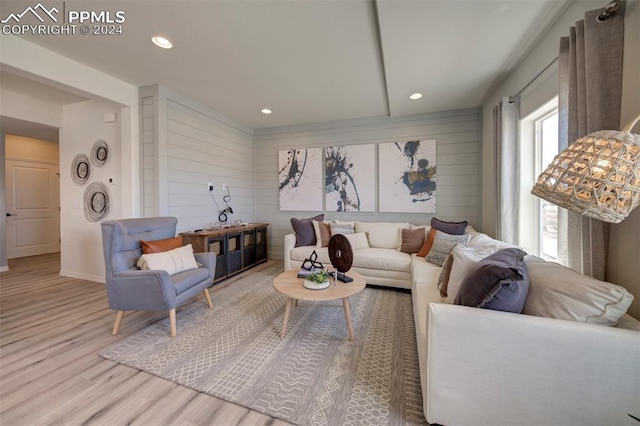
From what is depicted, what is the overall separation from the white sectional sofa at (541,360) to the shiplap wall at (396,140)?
271cm

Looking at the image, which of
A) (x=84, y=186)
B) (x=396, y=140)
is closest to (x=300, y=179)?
(x=396, y=140)

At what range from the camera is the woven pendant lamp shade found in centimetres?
90

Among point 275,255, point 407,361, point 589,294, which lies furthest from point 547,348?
point 275,255

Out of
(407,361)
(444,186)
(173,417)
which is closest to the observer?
(173,417)

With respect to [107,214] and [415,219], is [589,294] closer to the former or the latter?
[415,219]

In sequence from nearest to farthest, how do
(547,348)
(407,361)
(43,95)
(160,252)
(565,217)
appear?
1. (547,348)
2. (565,217)
3. (407,361)
4. (160,252)
5. (43,95)

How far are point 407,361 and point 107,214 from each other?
4.08 meters

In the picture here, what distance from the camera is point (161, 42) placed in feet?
7.31

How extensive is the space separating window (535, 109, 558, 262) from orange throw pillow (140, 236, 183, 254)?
145 inches

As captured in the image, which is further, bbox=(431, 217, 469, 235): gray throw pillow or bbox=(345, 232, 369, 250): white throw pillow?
bbox=(345, 232, 369, 250): white throw pillow

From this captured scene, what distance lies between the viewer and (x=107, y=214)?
3334mm

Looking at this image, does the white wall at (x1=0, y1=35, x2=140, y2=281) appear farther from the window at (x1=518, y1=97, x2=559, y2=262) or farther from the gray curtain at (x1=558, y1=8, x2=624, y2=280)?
the window at (x1=518, y1=97, x2=559, y2=262)

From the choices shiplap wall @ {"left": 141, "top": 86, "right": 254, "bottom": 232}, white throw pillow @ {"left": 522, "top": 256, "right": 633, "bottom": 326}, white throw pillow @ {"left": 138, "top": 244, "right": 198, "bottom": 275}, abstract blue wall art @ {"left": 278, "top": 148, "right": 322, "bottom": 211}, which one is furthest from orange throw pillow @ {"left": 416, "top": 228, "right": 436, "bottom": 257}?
shiplap wall @ {"left": 141, "top": 86, "right": 254, "bottom": 232}

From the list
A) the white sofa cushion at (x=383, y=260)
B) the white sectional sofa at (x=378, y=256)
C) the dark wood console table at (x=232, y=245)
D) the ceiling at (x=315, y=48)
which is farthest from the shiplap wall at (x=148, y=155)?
the white sofa cushion at (x=383, y=260)
